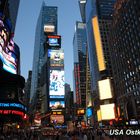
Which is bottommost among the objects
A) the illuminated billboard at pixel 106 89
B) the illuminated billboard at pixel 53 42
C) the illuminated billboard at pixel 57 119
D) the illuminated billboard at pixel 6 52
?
the illuminated billboard at pixel 57 119

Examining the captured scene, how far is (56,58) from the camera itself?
13800 cm

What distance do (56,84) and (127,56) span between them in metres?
47.7

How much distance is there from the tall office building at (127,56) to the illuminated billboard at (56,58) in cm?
3270

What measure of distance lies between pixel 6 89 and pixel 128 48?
66.8 m

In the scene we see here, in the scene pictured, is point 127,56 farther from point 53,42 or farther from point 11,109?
point 11,109

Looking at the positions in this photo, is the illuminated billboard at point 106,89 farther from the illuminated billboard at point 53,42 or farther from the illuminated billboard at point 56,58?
the illuminated billboard at point 53,42

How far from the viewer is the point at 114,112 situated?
110750 mm

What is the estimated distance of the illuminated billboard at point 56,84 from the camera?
128 m

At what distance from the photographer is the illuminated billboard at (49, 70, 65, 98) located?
5059 inches

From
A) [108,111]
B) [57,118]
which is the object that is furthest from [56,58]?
[108,111]

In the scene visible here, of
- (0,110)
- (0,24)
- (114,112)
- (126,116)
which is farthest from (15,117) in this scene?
(114,112)

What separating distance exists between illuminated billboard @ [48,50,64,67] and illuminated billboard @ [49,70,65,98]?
15.4 ft

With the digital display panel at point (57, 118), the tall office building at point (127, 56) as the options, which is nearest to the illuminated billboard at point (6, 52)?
the tall office building at point (127, 56)

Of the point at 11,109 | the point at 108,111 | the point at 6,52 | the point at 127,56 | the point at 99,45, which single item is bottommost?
the point at 11,109
